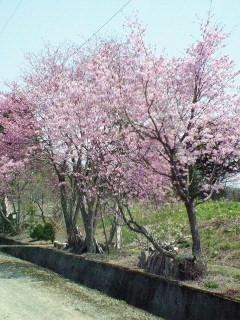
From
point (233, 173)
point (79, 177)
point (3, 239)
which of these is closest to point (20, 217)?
point (3, 239)

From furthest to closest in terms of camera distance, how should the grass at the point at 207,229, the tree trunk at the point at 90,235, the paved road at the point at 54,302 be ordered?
the tree trunk at the point at 90,235 → the grass at the point at 207,229 → the paved road at the point at 54,302

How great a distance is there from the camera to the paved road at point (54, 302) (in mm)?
11633

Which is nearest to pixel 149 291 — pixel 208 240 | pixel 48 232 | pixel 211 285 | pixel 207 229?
pixel 211 285

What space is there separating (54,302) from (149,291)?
2.53 metres

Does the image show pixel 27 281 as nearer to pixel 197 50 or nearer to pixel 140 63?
pixel 140 63

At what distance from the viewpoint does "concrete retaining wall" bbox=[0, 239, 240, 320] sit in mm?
10039

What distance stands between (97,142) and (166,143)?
15.0ft

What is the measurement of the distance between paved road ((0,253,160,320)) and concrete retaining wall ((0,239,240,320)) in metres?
0.39

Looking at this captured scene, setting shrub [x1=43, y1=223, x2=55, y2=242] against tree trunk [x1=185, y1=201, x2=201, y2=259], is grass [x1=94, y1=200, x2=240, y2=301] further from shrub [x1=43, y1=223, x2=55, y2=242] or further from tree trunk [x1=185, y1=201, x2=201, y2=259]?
shrub [x1=43, y1=223, x2=55, y2=242]

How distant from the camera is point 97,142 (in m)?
17.4

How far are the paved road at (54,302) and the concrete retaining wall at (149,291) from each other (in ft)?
1.27

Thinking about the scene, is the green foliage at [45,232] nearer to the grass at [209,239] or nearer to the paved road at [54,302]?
the grass at [209,239]

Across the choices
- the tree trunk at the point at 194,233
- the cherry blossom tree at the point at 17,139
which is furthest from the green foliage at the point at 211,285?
the cherry blossom tree at the point at 17,139

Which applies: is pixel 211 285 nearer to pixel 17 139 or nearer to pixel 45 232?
pixel 17 139
